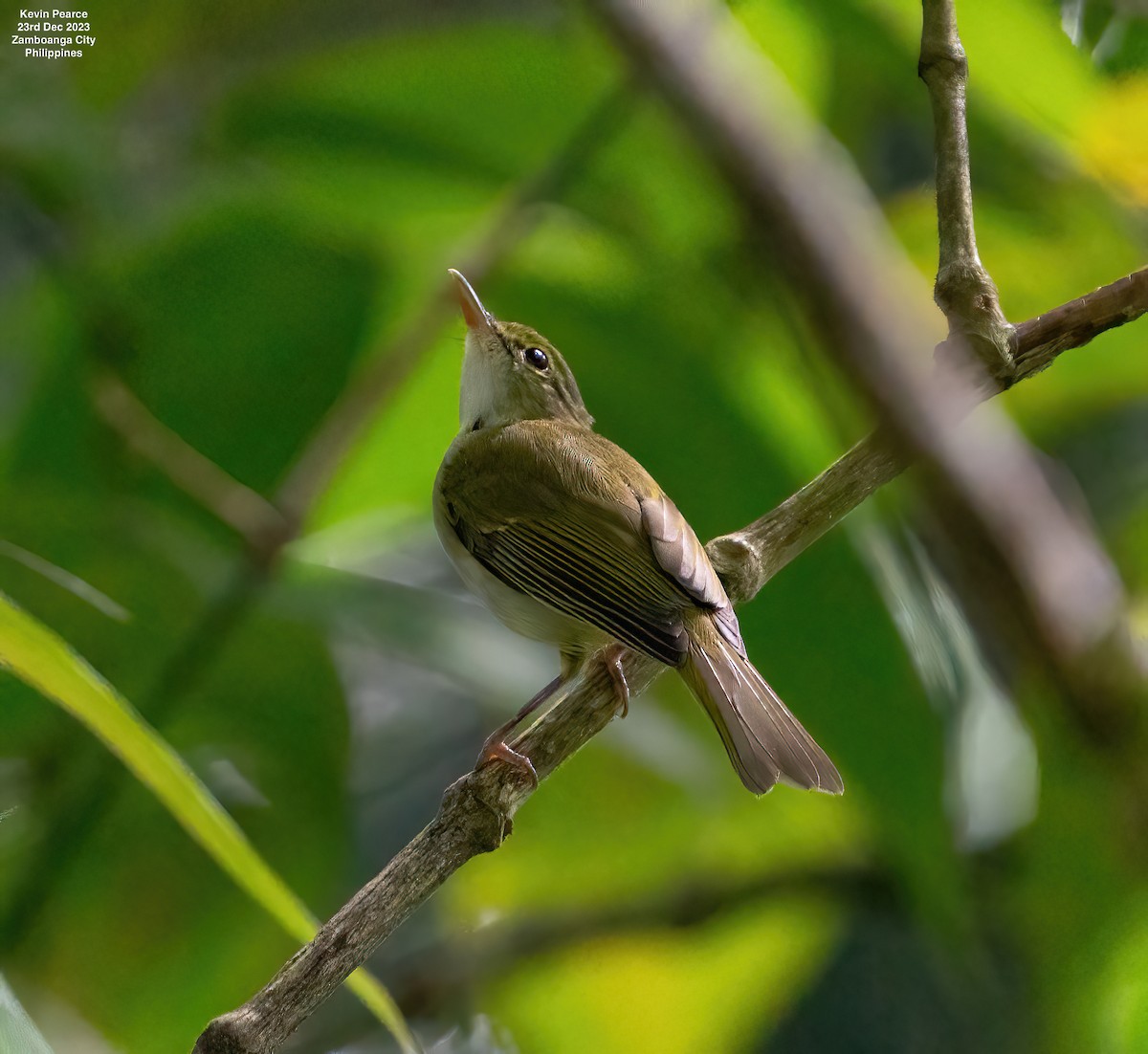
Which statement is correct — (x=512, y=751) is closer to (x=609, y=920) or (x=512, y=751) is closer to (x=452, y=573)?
(x=609, y=920)

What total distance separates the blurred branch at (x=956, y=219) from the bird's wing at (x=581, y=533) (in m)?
0.31

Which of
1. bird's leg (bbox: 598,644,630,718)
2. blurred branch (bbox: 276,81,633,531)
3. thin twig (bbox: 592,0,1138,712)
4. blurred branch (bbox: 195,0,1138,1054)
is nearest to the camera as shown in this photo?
blurred branch (bbox: 195,0,1138,1054)

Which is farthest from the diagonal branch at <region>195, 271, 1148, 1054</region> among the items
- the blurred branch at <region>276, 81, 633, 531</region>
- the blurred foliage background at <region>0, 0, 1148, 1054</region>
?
the blurred branch at <region>276, 81, 633, 531</region>

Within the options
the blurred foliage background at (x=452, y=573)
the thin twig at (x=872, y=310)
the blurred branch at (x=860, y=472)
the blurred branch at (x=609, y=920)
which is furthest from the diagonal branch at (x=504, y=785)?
the blurred branch at (x=609, y=920)

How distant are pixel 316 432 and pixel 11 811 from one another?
0.58 meters

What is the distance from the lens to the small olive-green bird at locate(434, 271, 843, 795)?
0.98 m

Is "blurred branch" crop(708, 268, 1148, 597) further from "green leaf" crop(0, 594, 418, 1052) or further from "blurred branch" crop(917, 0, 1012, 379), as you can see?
"green leaf" crop(0, 594, 418, 1052)

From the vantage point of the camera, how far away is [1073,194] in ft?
5.09

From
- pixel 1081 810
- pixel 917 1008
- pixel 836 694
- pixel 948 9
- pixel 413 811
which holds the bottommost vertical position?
pixel 917 1008

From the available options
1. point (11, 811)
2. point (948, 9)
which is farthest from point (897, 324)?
point (11, 811)

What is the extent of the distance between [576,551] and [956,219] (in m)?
0.46

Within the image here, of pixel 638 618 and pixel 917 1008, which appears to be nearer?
pixel 638 618

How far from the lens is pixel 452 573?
5.37ft

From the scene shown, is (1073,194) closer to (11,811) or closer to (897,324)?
(897,324)
